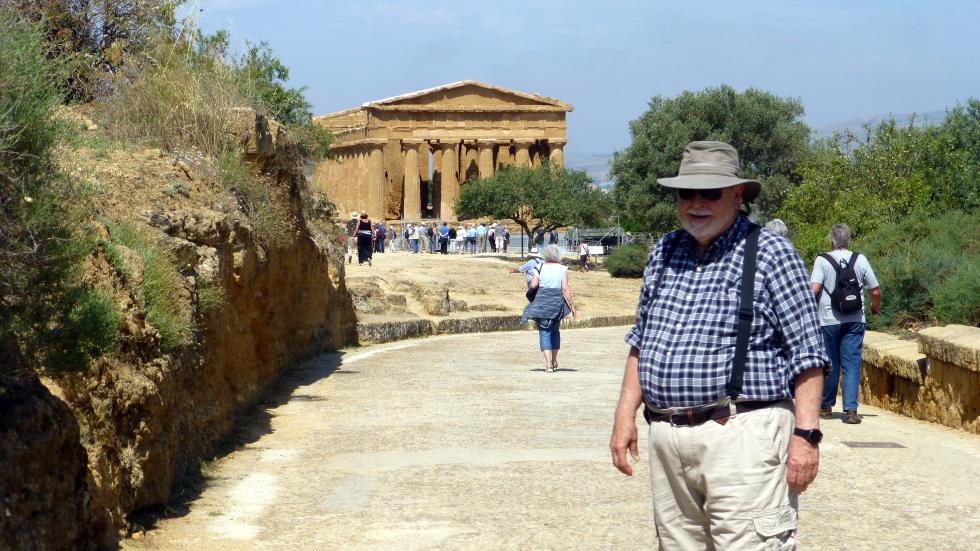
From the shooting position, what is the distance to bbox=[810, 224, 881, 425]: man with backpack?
11.4 meters

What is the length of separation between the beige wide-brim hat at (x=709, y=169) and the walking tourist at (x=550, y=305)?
11.2m

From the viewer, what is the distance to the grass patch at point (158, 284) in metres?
7.81

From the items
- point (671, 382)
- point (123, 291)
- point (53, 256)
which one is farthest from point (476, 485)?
point (671, 382)

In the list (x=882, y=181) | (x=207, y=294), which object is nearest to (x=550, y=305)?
(x=207, y=294)

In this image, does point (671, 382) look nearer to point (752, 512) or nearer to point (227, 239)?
A: point (752, 512)

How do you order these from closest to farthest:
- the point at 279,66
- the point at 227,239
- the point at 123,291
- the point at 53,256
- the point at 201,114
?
the point at 53,256 < the point at 123,291 < the point at 227,239 < the point at 201,114 < the point at 279,66

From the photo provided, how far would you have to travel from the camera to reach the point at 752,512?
4.41 m

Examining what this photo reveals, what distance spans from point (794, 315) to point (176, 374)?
5022mm

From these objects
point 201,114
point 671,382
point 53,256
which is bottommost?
point 671,382

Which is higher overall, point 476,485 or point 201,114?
point 201,114

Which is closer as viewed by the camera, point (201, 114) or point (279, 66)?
point (201, 114)

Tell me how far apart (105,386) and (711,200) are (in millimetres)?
3681

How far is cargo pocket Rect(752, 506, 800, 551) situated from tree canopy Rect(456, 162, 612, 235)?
52491 millimetres

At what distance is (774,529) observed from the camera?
439cm
